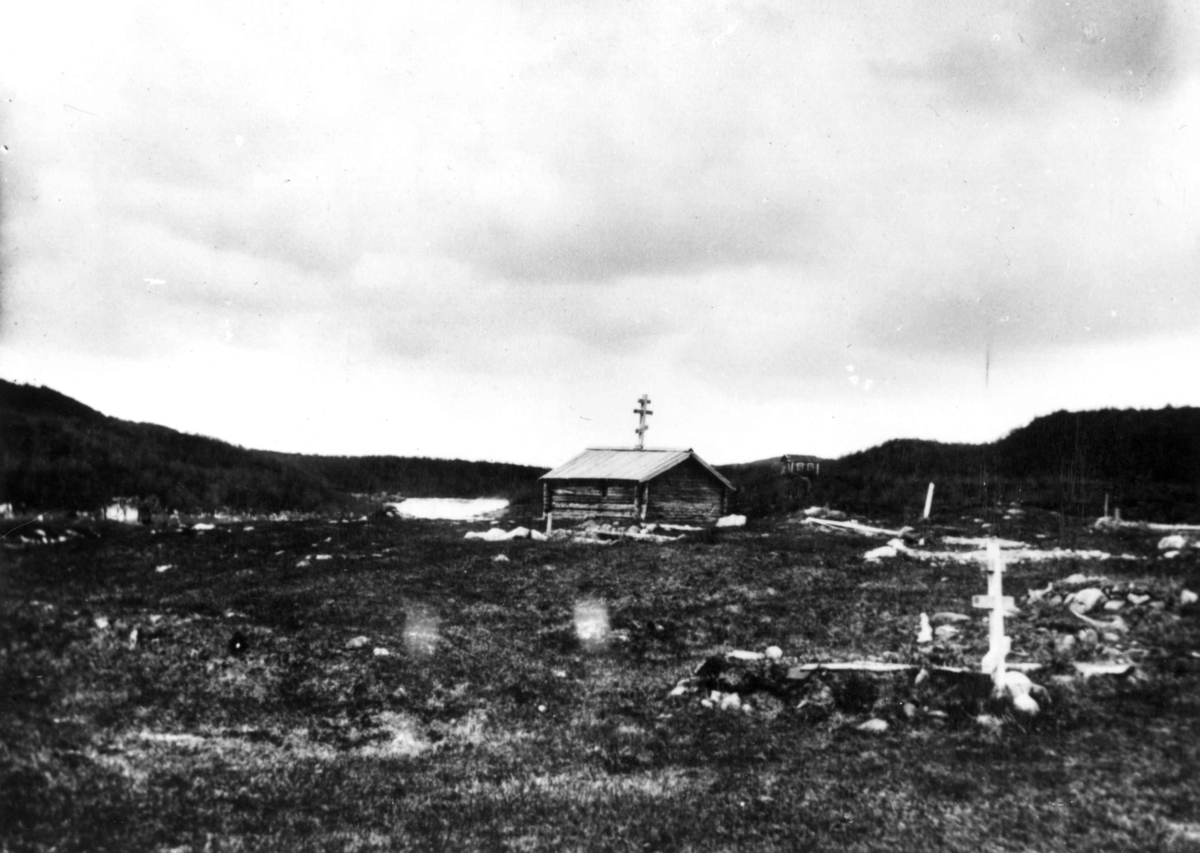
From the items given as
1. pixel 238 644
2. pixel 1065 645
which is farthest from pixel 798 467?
pixel 238 644

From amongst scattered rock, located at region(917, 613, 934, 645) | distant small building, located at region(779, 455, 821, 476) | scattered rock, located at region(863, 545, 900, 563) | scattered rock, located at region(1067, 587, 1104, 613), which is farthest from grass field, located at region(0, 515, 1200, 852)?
distant small building, located at region(779, 455, 821, 476)

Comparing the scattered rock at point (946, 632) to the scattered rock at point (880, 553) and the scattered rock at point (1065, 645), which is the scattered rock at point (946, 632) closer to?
the scattered rock at point (1065, 645)

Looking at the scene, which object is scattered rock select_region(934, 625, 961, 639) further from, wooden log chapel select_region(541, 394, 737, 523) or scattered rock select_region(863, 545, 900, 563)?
wooden log chapel select_region(541, 394, 737, 523)

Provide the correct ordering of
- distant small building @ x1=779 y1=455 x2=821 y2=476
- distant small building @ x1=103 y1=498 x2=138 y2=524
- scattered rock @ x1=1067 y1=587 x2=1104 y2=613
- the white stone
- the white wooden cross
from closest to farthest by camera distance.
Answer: the white stone → the white wooden cross → scattered rock @ x1=1067 y1=587 x2=1104 y2=613 → distant small building @ x1=103 y1=498 x2=138 y2=524 → distant small building @ x1=779 y1=455 x2=821 y2=476

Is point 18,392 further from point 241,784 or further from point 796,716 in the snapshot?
point 796,716

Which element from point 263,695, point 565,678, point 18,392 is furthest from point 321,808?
Answer: point 18,392
